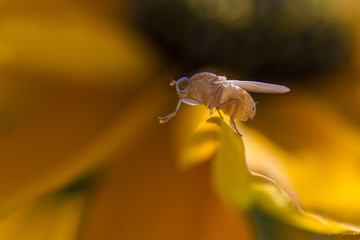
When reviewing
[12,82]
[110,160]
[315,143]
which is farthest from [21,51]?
[315,143]

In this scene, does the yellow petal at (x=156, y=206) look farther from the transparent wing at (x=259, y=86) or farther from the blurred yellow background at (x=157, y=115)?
the transparent wing at (x=259, y=86)

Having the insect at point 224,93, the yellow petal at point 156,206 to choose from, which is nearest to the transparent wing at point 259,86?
the insect at point 224,93

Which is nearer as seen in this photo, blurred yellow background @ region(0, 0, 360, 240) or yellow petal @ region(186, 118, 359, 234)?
yellow petal @ region(186, 118, 359, 234)

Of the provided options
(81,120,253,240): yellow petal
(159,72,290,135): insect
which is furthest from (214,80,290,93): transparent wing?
(81,120,253,240): yellow petal

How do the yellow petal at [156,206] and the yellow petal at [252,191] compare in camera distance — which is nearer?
the yellow petal at [252,191]

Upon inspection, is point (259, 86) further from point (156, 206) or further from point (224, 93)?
point (156, 206)

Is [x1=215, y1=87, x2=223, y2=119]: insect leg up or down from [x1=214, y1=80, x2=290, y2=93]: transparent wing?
down

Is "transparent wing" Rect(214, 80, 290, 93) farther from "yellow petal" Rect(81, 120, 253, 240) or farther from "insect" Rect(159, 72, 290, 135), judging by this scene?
"yellow petal" Rect(81, 120, 253, 240)

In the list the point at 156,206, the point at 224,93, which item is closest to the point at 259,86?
the point at 224,93
